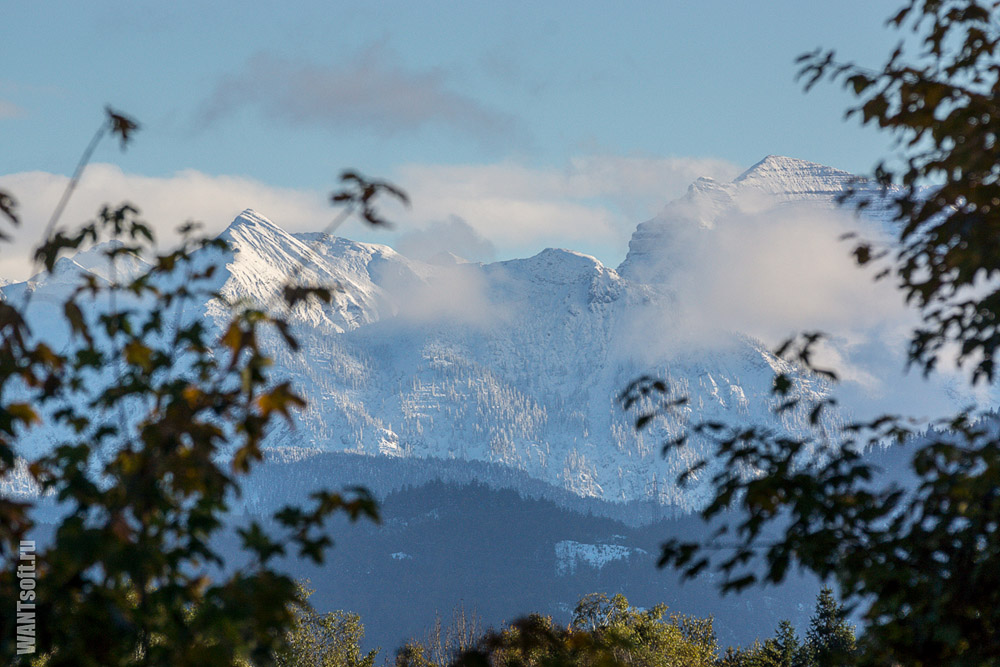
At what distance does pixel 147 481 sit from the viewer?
17.9 feet

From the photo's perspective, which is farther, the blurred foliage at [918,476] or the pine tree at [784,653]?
the pine tree at [784,653]

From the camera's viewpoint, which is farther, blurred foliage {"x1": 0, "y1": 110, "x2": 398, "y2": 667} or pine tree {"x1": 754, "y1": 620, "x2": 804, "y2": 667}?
pine tree {"x1": 754, "y1": 620, "x2": 804, "y2": 667}

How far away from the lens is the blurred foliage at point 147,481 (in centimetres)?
501

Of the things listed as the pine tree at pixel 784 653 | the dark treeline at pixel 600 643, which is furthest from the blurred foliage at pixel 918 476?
the pine tree at pixel 784 653

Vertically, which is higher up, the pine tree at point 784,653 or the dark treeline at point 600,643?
the pine tree at point 784,653

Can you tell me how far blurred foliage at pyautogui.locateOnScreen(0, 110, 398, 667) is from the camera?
5008 mm

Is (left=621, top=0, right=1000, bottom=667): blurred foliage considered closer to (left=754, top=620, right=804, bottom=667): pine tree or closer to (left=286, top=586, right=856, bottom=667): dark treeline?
(left=286, top=586, right=856, bottom=667): dark treeline

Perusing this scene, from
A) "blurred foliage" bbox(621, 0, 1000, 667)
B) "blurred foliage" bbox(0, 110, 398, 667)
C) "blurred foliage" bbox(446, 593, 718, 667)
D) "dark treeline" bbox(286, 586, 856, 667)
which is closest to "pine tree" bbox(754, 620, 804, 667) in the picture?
"dark treeline" bbox(286, 586, 856, 667)

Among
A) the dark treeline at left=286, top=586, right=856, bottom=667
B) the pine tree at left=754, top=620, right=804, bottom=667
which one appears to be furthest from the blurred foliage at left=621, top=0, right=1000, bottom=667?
the pine tree at left=754, top=620, right=804, bottom=667

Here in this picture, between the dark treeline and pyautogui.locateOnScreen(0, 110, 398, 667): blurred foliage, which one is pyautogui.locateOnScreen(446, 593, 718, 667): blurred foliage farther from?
pyautogui.locateOnScreen(0, 110, 398, 667): blurred foliage

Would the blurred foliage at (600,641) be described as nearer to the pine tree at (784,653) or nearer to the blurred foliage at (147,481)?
the blurred foliage at (147,481)

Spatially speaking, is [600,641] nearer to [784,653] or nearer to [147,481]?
[147,481]

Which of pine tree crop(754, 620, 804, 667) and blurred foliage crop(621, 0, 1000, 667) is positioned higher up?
pine tree crop(754, 620, 804, 667)

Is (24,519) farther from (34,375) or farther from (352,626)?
(352,626)
